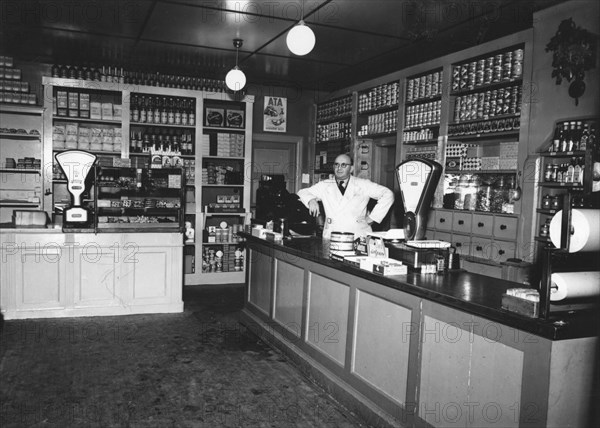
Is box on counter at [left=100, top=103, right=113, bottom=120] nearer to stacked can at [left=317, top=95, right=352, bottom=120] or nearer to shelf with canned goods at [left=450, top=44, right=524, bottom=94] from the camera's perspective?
stacked can at [left=317, top=95, right=352, bottom=120]

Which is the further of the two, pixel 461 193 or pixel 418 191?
pixel 461 193

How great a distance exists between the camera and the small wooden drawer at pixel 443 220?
5.33m

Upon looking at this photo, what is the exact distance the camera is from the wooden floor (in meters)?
3.08

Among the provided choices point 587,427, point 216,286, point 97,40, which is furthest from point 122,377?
point 97,40

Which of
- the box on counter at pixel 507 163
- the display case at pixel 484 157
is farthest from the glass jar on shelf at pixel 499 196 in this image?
the box on counter at pixel 507 163

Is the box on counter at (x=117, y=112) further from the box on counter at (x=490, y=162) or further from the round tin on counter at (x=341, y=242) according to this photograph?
the box on counter at (x=490, y=162)

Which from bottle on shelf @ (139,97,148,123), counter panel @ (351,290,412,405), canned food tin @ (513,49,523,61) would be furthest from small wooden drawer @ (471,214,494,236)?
bottle on shelf @ (139,97,148,123)

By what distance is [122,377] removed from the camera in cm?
367

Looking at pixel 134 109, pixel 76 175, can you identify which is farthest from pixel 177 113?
pixel 76 175

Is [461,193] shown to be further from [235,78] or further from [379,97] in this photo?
[235,78]

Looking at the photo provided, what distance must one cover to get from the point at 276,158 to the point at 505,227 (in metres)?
4.37

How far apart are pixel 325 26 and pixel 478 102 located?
5.54ft

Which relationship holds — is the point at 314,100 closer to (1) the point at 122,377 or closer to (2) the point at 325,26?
(2) the point at 325,26

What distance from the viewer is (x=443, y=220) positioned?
541 cm
